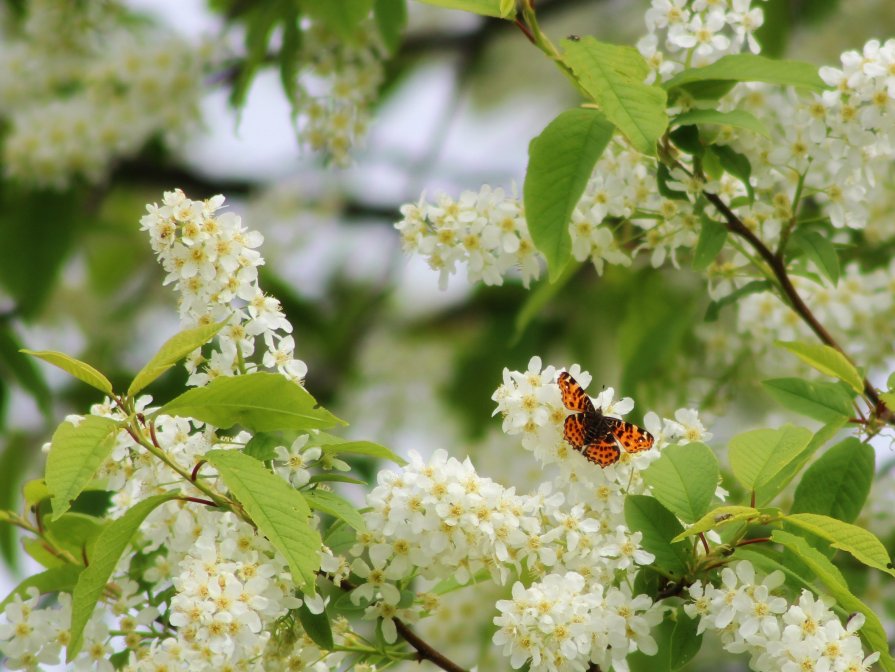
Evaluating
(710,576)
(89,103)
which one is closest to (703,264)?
(710,576)

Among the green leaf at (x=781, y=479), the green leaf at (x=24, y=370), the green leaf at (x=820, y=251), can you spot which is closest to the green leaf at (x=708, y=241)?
the green leaf at (x=820, y=251)

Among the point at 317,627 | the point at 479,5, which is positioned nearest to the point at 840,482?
the point at 317,627

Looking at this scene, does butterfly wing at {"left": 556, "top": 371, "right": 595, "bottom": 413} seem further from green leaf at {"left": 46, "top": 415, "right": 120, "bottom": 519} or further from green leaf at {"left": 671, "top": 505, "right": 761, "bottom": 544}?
green leaf at {"left": 46, "top": 415, "right": 120, "bottom": 519}

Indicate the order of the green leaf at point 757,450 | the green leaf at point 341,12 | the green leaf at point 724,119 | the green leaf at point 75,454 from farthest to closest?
the green leaf at point 341,12
the green leaf at point 724,119
the green leaf at point 757,450
the green leaf at point 75,454

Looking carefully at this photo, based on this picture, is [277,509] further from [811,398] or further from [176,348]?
[811,398]

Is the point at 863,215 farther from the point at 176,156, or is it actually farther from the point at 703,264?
the point at 176,156

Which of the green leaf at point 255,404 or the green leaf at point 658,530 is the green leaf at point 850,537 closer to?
the green leaf at point 658,530
